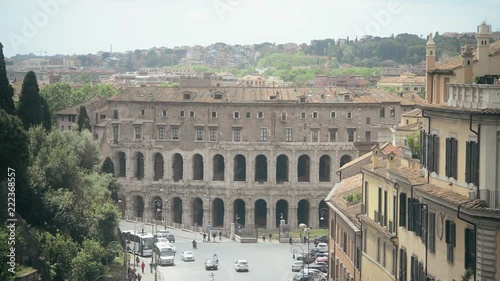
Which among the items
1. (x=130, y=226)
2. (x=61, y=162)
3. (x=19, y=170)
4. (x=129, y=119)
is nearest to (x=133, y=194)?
(x=129, y=119)

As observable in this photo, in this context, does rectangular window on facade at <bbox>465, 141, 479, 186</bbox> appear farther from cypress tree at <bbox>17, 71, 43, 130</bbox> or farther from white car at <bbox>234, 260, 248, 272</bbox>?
white car at <bbox>234, 260, 248, 272</bbox>

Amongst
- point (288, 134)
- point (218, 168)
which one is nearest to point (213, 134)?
point (218, 168)

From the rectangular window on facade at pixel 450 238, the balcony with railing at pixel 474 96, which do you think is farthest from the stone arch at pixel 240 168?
the balcony with railing at pixel 474 96

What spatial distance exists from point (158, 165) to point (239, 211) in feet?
28.3

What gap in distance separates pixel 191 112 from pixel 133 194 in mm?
9151

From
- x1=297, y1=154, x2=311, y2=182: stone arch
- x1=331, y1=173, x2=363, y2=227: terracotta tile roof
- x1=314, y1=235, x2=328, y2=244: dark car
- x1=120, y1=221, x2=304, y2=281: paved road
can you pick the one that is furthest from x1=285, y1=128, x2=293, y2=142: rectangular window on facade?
x1=331, y1=173, x2=363, y2=227: terracotta tile roof

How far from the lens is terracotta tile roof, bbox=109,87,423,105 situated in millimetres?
109425

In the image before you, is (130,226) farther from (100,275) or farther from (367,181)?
(367,181)

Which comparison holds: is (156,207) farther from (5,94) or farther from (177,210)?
(5,94)

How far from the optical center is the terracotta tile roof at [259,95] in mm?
109425

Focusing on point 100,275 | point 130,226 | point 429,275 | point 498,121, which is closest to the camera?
point 498,121

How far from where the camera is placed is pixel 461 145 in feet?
→ 93.5

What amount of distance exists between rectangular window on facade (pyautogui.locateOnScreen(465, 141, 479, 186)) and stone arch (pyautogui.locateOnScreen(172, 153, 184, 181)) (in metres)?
84.4

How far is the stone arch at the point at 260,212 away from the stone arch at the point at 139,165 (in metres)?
10.9
